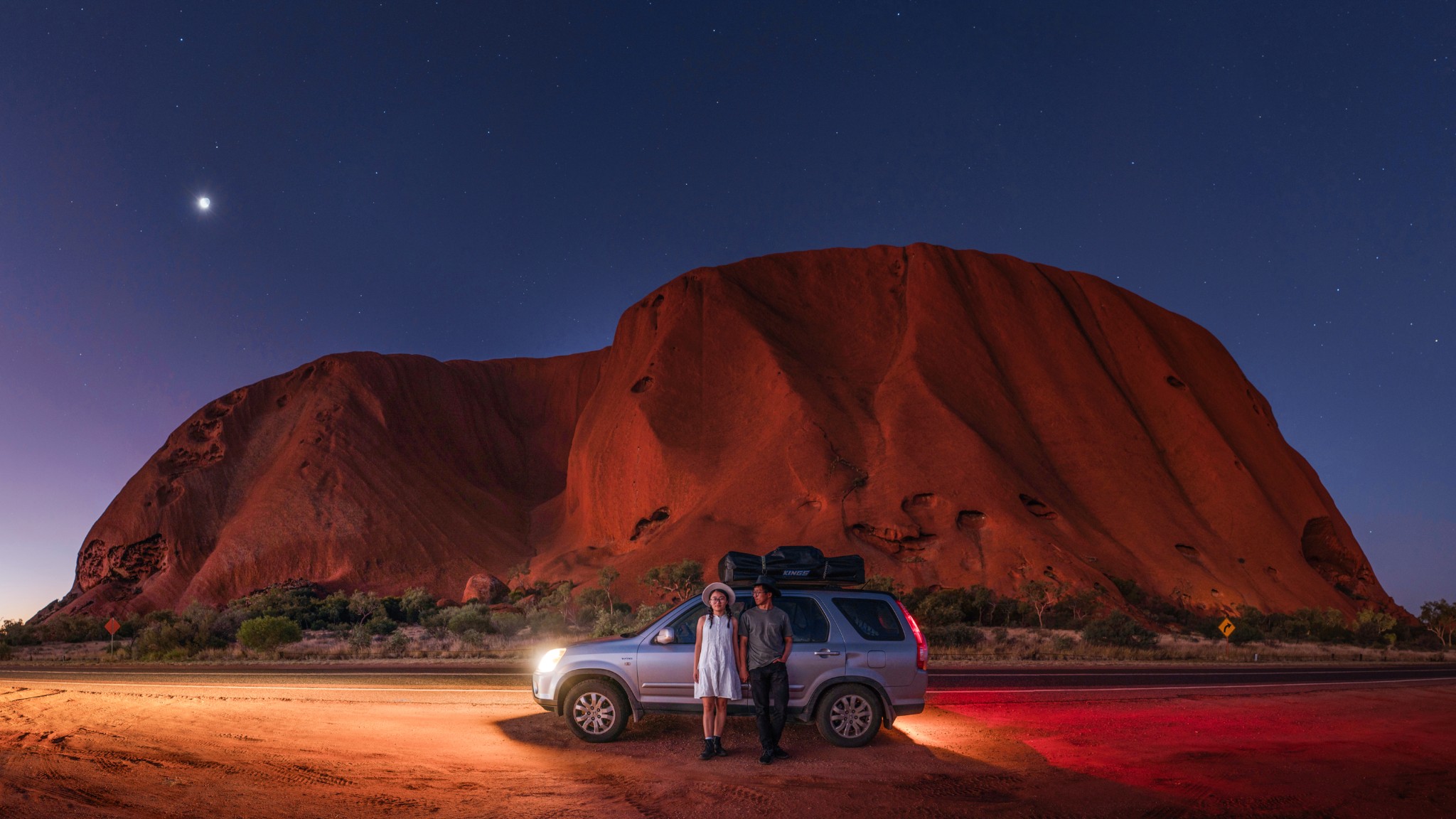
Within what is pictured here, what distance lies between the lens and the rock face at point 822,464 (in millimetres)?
45719

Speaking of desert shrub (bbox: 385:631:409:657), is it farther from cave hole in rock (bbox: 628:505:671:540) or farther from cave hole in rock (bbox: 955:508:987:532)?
cave hole in rock (bbox: 955:508:987:532)

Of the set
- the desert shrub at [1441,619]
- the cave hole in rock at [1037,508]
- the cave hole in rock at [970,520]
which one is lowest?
the desert shrub at [1441,619]

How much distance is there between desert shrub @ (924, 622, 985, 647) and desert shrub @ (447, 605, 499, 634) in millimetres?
17118

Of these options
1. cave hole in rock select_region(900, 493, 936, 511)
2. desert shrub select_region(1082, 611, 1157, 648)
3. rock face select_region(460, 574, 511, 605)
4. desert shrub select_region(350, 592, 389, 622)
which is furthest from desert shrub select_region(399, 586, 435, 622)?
desert shrub select_region(1082, 611, 1157, 648)

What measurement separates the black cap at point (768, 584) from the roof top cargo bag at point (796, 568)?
0.32 meters

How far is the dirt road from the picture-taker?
5.98 meters

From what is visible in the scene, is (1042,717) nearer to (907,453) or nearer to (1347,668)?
(1347,668)

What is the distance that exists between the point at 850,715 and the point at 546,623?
27645 mm

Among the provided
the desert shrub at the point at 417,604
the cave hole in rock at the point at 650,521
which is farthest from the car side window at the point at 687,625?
the cave hole in rock at the point at 650,521

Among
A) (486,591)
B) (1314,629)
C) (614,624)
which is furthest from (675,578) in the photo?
(1314,629)

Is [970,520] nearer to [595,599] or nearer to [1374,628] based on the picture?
[1374,628]

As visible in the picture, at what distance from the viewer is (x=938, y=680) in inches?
625

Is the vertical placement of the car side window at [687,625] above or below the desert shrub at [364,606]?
above

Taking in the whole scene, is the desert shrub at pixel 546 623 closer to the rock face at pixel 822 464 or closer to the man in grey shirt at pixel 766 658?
the rock face at pixel 822 464
